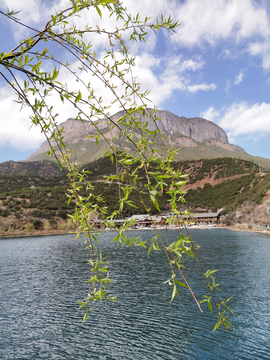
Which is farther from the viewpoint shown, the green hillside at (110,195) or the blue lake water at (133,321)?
the green hillside at (110,195)

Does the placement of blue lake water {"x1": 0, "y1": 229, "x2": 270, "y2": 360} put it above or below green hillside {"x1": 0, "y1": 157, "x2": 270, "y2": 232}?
below

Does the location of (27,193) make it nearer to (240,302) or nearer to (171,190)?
(240,302)

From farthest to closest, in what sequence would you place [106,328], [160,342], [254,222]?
1. [254,222]
2. [106,328]
3. [160,342]

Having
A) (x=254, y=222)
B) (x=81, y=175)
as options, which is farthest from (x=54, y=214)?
(x=81, y=175)

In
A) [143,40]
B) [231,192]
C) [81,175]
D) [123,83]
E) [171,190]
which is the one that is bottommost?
[171,190]

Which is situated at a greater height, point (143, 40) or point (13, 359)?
point (143, 40)

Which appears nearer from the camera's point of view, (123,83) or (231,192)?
(123,83)

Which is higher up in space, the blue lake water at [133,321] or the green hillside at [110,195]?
the green hillside at [110,195]

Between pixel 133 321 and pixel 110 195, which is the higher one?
pixel 110 195

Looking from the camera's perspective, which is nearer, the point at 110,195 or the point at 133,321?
the point at 133,321

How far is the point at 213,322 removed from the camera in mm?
12570

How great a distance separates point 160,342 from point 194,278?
33.7ft

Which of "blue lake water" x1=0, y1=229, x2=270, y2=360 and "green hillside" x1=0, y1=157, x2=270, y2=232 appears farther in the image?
"green hillside" x1=0, y1=157, x2=270, y2=232

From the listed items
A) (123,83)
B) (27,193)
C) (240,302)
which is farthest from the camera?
(27,193)
